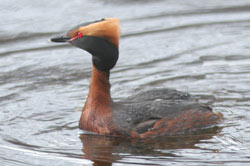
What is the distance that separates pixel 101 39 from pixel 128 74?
2.77 m

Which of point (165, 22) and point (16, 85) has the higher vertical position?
point (165, 22)

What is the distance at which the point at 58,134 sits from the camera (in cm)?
888

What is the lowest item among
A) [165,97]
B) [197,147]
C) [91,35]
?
[197,147]

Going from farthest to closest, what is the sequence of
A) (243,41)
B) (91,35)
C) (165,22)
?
(165,22) < (243,41) < (91,35)

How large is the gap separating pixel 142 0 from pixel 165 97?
24.3 feet

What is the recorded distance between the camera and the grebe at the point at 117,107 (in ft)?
28.5

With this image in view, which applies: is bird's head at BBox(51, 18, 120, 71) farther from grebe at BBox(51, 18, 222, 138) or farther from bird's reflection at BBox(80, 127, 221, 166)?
bird's reflection at BBox(80, 127, 221, 166)

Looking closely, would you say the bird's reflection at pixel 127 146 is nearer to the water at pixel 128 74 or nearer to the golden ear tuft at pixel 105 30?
the water at pixel 128 74

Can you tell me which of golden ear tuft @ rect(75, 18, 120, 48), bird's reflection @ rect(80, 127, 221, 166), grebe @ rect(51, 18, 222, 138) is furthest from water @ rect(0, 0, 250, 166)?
golden ear tuft @ rect(75, 18, 120, 48)

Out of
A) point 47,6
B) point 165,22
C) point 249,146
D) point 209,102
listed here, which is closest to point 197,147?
point 249,146

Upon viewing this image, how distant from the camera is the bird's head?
8711mm

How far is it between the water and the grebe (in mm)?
190

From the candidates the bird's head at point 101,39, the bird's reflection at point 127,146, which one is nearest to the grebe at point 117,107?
the bird's head at point 101,39

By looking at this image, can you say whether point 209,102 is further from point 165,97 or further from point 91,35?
point 91,35
